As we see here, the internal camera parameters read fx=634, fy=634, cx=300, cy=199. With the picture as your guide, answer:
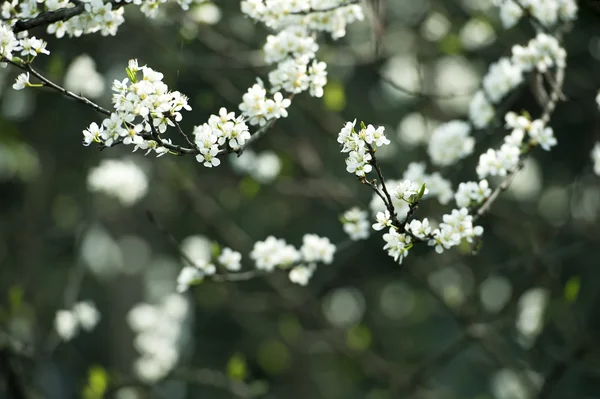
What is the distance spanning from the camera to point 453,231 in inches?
99.3

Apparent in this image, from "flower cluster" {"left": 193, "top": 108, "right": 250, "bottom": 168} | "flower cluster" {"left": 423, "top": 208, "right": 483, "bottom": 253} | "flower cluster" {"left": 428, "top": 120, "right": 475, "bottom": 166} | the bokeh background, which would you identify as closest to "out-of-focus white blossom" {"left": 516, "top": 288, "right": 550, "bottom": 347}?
the bokeh background

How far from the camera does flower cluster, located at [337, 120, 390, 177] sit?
7.47 ft

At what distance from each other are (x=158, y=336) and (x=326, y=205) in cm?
254

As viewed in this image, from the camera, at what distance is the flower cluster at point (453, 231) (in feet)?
8.19

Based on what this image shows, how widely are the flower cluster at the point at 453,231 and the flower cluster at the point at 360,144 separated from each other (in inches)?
16.9

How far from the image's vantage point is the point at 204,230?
8492 millimetres

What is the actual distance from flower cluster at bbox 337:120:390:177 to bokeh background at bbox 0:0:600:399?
1.13 metres

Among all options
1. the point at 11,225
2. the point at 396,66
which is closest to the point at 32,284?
the point at 11,225

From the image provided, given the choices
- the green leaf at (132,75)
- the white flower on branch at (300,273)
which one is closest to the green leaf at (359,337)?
the white flower on branch at (300,273)

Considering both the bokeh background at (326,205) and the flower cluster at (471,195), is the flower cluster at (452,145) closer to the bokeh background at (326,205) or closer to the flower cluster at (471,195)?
the bokeh background at (326,205)

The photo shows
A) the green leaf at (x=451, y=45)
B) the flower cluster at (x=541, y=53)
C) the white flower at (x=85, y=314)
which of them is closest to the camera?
the flower cluster at (x=541, y=53)

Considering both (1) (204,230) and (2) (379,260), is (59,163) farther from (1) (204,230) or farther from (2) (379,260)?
(2) (379,260)

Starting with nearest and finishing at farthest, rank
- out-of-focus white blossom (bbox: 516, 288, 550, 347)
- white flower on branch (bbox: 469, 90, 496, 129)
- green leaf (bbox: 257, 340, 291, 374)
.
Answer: white flower on branch (bbox: 469, 90, 496, 129) < out-of-focus white blossom (bbox: 516, 288, 550, 347) < green leaf (bbox: 257, 340, 291, 374)

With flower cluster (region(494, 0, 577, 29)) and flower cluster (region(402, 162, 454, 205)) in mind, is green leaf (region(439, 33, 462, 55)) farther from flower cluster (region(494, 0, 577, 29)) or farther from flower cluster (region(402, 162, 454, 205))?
flower cluster (region(402, 162, 454, 205))
